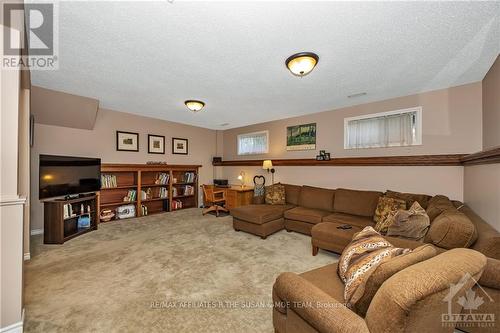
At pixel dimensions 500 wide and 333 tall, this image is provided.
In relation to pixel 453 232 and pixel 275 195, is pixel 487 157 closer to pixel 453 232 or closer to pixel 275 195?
pixel 453 232

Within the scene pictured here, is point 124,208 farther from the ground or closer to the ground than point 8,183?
closer to the ground

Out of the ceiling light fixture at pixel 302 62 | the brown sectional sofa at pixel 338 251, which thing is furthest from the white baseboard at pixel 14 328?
the ceiling light fixture at pixel 302 62

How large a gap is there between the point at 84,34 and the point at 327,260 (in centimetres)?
369

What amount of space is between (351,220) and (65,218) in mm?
4732

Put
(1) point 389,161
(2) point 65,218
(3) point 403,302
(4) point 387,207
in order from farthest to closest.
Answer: (1) point 389,161, (2) point 65,218, (4) point 387,207, (3) point 403,302

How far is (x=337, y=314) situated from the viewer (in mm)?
972

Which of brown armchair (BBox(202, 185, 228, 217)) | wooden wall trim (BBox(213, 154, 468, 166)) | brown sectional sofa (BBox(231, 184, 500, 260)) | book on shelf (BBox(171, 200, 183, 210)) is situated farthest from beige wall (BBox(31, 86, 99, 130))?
wooden wall trim (BBox(213, 154, 468, 166))

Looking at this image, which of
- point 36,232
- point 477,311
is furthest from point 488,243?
point 36,232

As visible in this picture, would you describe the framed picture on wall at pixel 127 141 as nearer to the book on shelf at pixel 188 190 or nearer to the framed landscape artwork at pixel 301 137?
the book on shelf at pixel 188 190

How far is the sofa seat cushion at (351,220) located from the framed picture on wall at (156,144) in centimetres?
444

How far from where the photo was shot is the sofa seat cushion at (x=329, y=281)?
4.31 feet

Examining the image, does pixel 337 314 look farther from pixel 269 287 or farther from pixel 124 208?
pixel 124 208

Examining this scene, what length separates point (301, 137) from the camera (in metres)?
4.82

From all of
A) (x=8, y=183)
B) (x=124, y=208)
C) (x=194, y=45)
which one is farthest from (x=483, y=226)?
(x=124, y=208)
